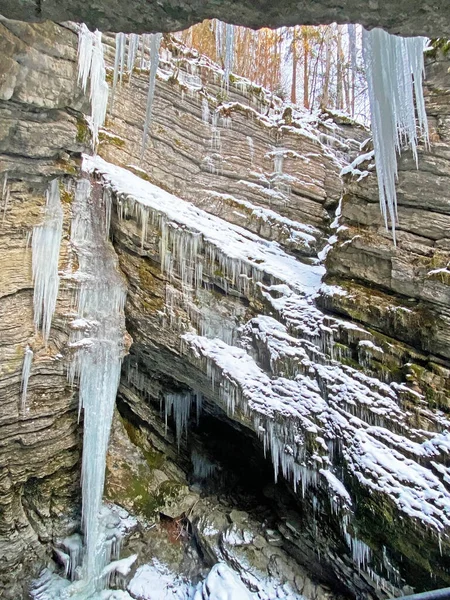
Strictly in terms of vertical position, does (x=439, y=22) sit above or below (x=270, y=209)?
below

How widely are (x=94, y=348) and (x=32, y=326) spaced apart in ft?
3.30

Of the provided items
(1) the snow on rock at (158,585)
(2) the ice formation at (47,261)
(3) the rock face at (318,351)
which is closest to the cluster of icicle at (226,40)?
(3) the rock face at (318,351)

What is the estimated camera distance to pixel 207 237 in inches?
273

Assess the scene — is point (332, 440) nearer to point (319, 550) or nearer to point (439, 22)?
point (319, 550)

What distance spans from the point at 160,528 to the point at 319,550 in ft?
10.2

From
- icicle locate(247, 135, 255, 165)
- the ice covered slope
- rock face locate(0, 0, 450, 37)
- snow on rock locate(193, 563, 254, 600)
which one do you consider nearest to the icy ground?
snow on rock locate(193, 563, 254, 600)

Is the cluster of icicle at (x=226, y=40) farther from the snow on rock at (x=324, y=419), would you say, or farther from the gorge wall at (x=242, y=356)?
the snow on rock at (x=324, y=419)

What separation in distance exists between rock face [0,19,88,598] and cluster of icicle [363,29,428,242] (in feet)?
10.9

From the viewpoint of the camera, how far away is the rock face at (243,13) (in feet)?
4.81

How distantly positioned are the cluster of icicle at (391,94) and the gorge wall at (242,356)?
426 mm

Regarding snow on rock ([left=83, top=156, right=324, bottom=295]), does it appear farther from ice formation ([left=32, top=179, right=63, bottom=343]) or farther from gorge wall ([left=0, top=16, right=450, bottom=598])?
ice formation ([left=32, top=179, right=63, bottom=343])

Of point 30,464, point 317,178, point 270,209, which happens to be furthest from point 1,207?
point 317,178

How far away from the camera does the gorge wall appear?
494cm

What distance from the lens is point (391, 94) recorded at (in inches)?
173
